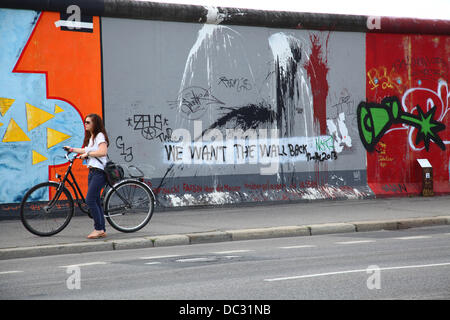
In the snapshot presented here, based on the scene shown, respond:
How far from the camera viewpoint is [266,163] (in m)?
15.5

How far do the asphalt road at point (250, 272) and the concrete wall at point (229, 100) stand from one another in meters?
4.29

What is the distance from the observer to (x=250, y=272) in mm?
7691

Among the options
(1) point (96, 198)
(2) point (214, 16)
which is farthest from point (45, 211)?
(2) point (214, 16)

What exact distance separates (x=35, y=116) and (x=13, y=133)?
0.51 m

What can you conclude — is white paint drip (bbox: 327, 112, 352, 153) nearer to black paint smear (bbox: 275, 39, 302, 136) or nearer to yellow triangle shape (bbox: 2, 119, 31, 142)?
black paint smear (bbox: 275, 39, 302, 136)

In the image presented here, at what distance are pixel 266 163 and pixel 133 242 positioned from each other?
5848 millimetres

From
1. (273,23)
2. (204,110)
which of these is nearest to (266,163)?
(204,110)

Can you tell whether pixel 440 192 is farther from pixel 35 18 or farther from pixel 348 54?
pixel 35 18

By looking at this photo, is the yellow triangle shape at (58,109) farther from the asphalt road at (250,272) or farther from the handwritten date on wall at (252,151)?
the asphalt road at (250,272)

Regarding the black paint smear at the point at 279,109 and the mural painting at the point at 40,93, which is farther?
the black paint smear at the point at 279,109

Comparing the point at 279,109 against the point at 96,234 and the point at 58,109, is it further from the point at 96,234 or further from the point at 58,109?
the point at 96,234

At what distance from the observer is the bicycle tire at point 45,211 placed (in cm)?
1048

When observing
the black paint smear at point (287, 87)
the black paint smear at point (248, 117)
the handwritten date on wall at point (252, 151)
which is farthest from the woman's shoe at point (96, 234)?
the black paint smear at point (287, 87)

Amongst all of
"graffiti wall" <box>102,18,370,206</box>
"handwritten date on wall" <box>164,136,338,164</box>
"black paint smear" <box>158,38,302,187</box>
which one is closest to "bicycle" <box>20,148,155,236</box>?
"graffiti wall" <box>102,18,370,206</box>
